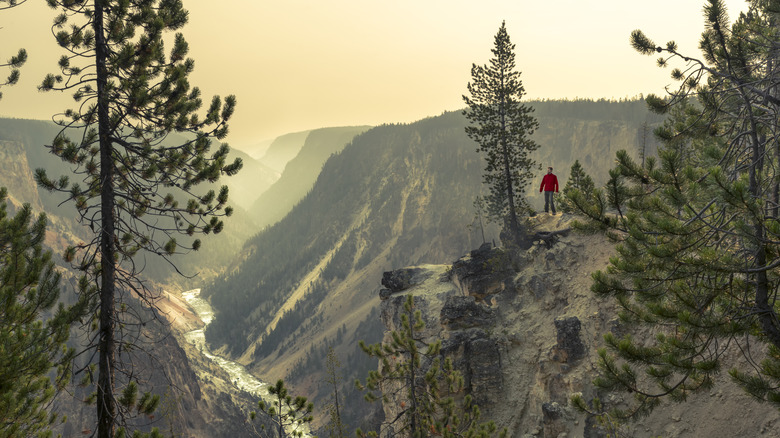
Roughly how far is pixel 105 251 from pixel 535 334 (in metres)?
20.1

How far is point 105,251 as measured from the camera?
29.9 ft

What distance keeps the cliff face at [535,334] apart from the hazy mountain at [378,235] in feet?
300

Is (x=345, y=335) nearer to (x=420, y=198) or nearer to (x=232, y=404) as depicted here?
(x=232, y=404)

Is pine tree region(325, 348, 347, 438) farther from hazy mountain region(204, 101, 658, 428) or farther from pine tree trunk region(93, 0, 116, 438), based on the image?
hazy mountain region(204, 101, 658, 428)

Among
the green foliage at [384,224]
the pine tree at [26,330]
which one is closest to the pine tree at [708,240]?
the pine tree at [26,330]

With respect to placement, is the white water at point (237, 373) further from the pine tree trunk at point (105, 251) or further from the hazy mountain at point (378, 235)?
the pine tree trunk at point (105, 251)

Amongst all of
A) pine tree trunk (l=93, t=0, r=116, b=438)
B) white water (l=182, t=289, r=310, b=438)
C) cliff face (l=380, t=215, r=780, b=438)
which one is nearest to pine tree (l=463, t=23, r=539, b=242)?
cliff face (l=380, t=215, r=780, b=438)

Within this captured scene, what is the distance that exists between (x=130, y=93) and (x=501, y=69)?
76.8 ft

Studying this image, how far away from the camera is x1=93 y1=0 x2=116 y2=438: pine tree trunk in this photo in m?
8.91

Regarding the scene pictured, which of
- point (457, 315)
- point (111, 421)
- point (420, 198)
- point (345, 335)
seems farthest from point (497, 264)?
point (420, 198)

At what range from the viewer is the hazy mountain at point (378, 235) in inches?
5079

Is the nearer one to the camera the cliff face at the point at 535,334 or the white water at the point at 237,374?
the cliff face at the point at 535,334

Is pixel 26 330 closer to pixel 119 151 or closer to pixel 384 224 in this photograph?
pixel 119 151

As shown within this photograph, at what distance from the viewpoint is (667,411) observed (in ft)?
48.1
